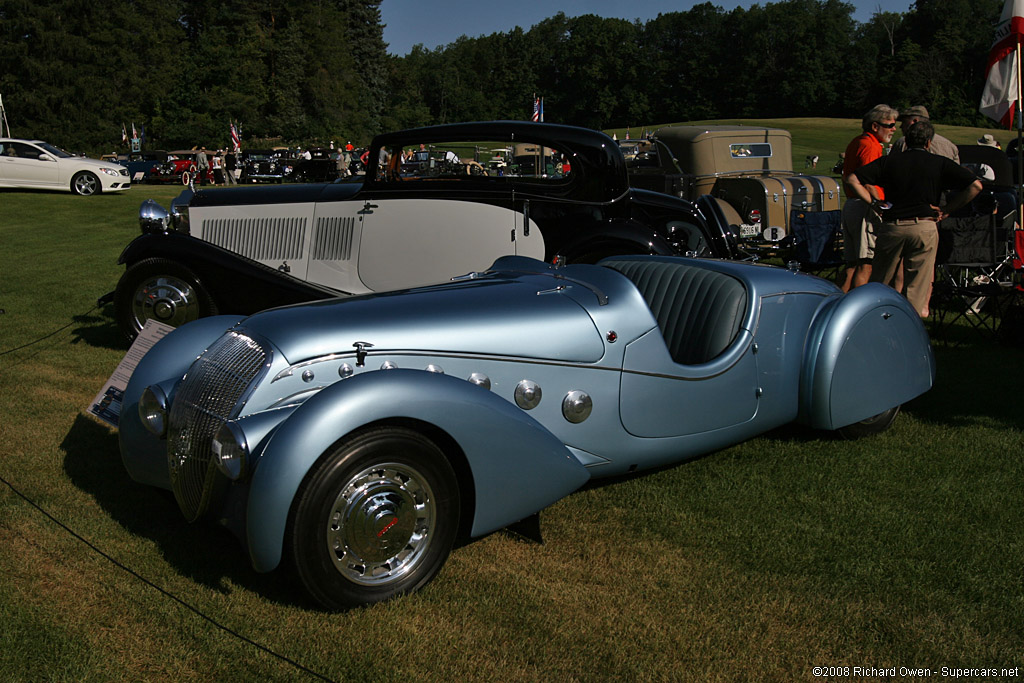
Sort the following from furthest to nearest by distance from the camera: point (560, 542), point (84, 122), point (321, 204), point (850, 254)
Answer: point (84, 122) → point (850, 254) → point (321, 204) → point (560, 542)

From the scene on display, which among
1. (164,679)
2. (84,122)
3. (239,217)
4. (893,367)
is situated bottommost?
(164,679)

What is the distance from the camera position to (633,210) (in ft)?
22.4

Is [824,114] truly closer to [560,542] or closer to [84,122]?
[84,122]

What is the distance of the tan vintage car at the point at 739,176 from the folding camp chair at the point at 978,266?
9.60 feet

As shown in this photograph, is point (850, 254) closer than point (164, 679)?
No

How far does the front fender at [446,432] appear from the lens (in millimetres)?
2707

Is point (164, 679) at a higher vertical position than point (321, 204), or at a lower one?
lower

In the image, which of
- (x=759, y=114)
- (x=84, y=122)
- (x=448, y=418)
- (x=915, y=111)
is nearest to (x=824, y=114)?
(x=759, y=114)

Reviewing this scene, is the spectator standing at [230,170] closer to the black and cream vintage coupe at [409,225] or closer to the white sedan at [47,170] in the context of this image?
the white sedan at [47,170]

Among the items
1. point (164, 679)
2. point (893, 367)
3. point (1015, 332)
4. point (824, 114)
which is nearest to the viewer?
point (164, 679)

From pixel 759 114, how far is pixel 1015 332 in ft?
337

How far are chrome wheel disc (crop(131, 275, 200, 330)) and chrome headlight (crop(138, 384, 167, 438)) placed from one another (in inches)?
130

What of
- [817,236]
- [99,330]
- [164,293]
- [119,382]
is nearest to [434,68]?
[817,236]

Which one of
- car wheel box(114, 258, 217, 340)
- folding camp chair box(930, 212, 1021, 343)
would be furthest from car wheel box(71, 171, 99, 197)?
folding camp chair box(930, 212, 1021, 343)
